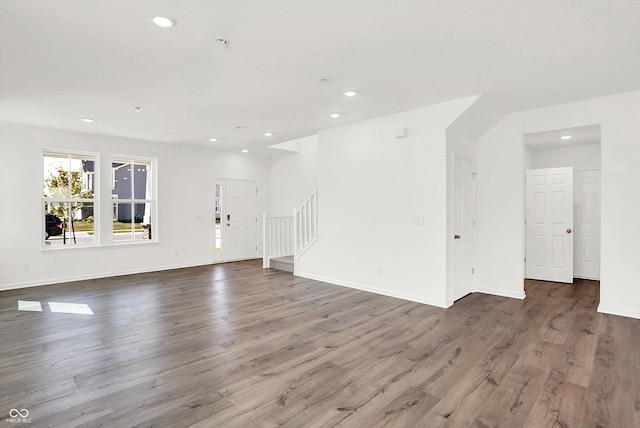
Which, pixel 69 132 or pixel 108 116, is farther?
pixel 69 132

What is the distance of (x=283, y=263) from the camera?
6969 mm

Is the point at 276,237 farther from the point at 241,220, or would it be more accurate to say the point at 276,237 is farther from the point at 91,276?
the point at 91,276

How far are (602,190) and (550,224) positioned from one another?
74.6 inches

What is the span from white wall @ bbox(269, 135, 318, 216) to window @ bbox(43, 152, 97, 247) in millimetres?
4099

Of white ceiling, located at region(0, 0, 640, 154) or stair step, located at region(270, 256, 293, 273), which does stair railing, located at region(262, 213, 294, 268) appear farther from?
white ceiling, located at region(0, 0, 640, 154)

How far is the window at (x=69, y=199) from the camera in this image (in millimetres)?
5926

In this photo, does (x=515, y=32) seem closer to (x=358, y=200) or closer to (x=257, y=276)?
(x=358, y=200)

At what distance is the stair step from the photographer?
269 inches

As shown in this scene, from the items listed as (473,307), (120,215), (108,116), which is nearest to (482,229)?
(473,307)

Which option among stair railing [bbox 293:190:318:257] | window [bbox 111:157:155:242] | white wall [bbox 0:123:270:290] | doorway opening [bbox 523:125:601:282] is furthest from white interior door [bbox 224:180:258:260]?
doorway opening [bbox 523:125:601:282]

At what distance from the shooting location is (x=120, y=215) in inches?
265

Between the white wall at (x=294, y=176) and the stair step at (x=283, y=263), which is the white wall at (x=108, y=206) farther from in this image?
the stair step at (x=283, y=263)

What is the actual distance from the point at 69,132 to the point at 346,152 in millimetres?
4945

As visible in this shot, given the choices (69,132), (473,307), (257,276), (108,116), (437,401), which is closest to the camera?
(437,401)
